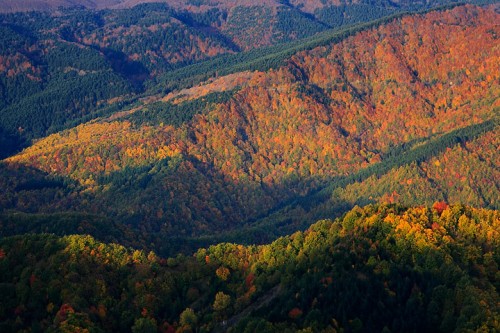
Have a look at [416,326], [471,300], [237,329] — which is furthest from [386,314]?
[237,329]

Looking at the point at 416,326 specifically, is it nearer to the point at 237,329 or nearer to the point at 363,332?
the point at 363,332

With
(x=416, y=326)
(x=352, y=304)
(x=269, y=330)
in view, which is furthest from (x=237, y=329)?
(x=416, y=326)

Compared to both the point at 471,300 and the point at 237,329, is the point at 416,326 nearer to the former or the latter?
the point at 471,300

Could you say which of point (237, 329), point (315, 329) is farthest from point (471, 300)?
point (237, 329)

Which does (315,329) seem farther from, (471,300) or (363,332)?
(471,300)

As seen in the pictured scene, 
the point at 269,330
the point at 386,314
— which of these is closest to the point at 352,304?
the point at 386,314

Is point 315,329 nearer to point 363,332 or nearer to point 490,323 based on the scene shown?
point 363,332
